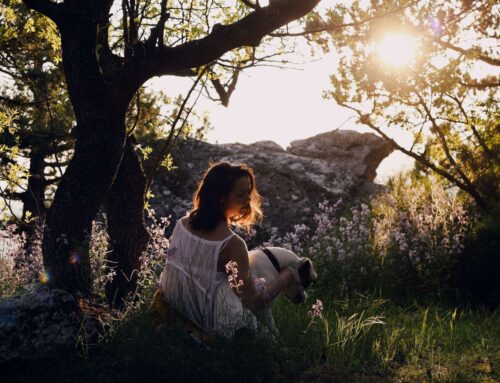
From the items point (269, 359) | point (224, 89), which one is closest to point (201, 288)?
point (269, 359)

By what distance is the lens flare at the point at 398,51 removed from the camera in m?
10.4

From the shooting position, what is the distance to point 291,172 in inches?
574

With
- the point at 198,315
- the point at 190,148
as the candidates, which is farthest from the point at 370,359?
the point at 190,148

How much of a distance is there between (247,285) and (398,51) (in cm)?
640

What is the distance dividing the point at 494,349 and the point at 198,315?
3.11 m

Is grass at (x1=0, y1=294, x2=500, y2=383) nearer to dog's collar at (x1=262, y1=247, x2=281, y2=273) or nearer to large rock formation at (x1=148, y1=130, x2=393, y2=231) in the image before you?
dog's collar at (x1=262, y1=247, x2=281, y2=273)

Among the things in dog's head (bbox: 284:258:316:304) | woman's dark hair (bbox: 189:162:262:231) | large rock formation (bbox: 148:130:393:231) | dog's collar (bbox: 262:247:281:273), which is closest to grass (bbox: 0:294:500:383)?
dog's head (bbox: 284:258:316:304)

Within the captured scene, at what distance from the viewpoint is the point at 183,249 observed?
19.3 feet

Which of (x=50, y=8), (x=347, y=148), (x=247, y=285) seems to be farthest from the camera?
(x=347, y=148)

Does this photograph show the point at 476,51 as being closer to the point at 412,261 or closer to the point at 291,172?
the point at 412,261

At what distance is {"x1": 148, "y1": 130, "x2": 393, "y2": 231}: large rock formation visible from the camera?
1394 cm

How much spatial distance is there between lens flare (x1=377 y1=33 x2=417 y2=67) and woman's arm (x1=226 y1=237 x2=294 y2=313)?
5.70 m

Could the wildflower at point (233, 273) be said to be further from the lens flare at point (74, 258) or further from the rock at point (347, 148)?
the rock at point (347, 148)

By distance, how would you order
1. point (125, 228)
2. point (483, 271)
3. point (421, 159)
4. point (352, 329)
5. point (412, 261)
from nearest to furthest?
point (352, 329)
point (125, 228)
point (483, 271)
point (412, 261)
point (421, 159)
